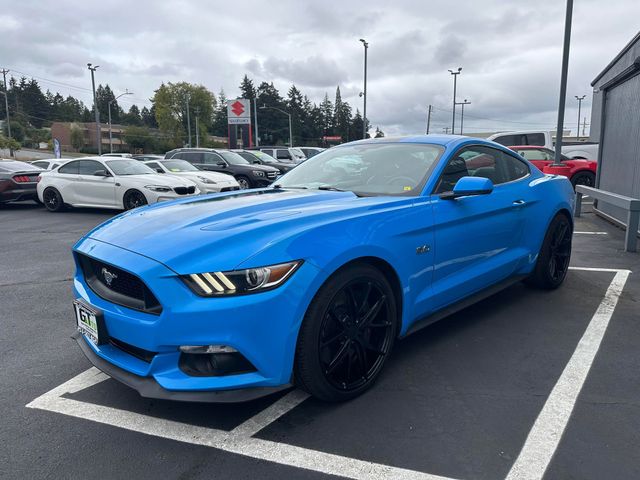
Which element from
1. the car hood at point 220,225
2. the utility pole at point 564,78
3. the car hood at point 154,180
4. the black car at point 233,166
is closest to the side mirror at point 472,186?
the car hood at point 220,225

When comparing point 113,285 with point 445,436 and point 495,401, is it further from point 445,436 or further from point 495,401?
point 495,401

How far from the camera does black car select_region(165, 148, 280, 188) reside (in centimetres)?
1680

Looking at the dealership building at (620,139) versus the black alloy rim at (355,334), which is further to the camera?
the dealership building at (620,139)

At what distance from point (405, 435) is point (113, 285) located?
1.77m

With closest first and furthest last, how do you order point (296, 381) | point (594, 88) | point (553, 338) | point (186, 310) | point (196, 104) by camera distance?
1. point (186, 310)
2. point (296, 381)
3. point (553, 338)
4. point (594, 88)
5. point (196, 104)

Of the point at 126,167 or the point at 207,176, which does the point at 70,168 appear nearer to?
the point at 126,167

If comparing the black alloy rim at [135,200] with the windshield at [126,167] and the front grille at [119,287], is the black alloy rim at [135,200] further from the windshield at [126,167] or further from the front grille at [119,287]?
the front grille at [119,287]

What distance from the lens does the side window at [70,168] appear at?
40.6 feet

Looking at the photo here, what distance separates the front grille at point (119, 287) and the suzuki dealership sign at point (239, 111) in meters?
35.6

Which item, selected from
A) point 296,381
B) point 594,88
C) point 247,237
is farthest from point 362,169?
point 594,88

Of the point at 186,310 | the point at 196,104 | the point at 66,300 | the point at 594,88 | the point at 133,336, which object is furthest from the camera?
the point at 196,104

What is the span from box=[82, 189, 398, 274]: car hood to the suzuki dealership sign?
115ft

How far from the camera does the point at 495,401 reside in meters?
2.85

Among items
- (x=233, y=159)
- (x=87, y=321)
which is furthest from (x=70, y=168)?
(x=87, y=321)
